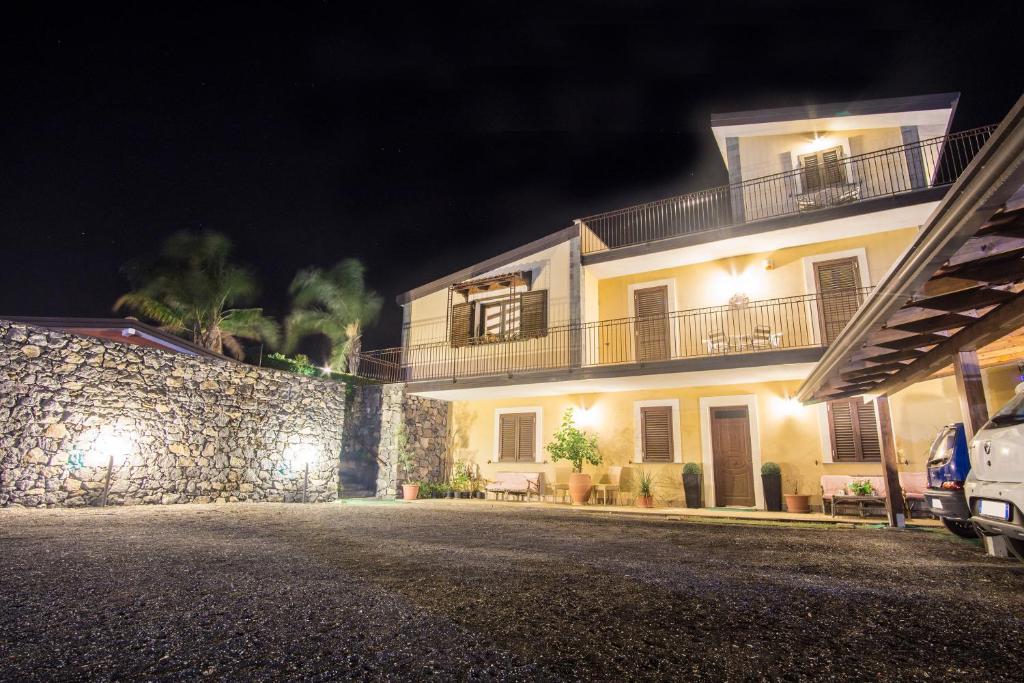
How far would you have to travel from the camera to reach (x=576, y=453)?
12.5 meters

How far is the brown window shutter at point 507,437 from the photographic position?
14.2 meters

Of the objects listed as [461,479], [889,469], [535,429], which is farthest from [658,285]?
[461,479]

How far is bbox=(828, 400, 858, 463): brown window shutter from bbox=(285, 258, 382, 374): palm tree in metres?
15.3

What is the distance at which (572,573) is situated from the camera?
3596mm

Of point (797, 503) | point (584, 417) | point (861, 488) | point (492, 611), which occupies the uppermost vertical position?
point (584, 417)

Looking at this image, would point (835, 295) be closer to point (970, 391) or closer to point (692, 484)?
point (692, 484)

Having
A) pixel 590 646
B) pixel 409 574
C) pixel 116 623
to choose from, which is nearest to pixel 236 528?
pixel 409 574

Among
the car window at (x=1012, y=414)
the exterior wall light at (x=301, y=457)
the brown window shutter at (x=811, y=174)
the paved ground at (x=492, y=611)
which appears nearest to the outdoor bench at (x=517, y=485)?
the exterior wall light at (x=301, y=457)

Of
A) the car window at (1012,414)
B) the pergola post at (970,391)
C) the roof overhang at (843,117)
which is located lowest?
the car window at (1012,414)

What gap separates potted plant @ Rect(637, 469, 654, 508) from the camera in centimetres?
1155

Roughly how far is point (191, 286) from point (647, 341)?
1467 cm

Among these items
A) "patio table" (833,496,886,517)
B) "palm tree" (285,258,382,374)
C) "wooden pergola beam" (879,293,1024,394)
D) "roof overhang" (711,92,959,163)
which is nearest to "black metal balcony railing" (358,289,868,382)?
"patio table" (833,496,886,517)

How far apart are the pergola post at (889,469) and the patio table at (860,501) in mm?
1122

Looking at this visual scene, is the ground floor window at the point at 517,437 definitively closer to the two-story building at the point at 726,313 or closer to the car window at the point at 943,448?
the two-story building at the point at 726,313
